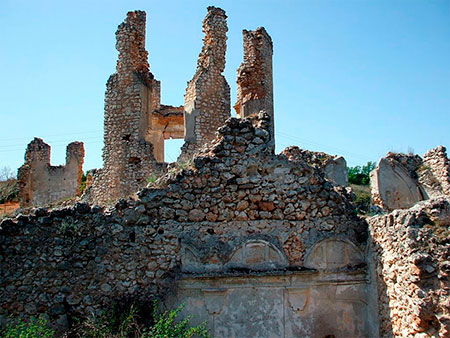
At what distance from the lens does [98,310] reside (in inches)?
296

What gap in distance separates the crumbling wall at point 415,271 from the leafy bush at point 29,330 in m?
4.74

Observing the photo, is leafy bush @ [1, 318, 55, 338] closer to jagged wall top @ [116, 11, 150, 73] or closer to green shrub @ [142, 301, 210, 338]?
green shrub @ [142, 301, 210, 338]

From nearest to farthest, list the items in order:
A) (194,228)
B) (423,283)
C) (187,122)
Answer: (423,283), (194,228), (187,122)

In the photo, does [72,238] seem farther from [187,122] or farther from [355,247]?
[187,122]

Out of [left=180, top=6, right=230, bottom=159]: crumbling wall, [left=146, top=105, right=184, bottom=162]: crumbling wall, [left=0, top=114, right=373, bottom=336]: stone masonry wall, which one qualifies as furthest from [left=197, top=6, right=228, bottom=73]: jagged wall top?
[left=0, top=114, right=373, bottom=336]: stone masonry wall

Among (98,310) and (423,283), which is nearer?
(423,283)

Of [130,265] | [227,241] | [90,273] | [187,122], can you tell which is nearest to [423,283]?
[227,241]

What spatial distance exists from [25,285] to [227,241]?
123 inches

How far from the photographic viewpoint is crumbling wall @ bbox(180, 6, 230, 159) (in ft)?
57.9

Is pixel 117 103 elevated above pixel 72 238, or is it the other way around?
pixel 117 103

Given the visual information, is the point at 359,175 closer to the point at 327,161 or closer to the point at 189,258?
the point at 327,161

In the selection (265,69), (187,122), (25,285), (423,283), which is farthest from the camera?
(265,69)

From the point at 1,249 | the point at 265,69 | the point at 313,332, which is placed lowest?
the point at 313,332

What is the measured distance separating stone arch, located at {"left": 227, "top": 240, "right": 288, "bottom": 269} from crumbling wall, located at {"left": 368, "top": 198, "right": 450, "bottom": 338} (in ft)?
5.03
